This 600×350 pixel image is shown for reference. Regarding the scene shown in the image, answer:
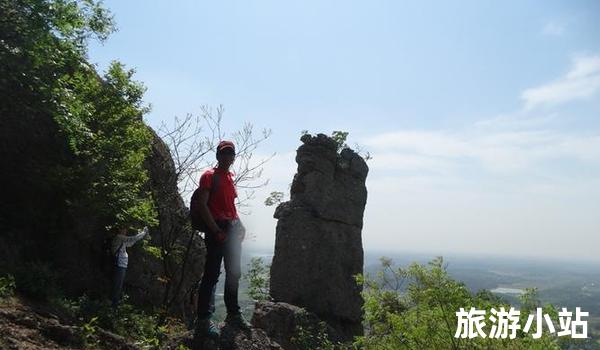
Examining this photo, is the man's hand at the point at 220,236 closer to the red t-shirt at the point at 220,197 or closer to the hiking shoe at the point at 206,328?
the red t-shirt at the point at 220,197

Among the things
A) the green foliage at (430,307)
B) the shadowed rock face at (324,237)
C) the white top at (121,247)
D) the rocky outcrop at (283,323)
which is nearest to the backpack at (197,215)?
the green foliage at (430,307)

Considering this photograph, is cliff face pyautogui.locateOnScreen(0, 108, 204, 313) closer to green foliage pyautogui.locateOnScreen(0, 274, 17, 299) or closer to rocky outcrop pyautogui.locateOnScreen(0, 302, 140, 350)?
green foliage pyautogui.locateOnScreen(0, 274, 17, 299)

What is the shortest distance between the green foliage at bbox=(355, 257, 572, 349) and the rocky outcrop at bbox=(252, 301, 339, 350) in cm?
850

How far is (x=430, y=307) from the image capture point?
627 centimetres

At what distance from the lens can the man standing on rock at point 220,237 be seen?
6895 millimetres

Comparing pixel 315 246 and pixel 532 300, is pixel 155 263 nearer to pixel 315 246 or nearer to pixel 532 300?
pixel 315 246

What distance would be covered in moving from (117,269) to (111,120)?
351cm

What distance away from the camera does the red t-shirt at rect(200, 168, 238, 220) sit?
7109 millimetres

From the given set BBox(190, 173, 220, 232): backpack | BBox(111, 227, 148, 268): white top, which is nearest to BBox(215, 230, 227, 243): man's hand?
BBox(190, 173, 220, 232): backpack

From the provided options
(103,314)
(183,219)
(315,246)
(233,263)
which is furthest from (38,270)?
(315,246)

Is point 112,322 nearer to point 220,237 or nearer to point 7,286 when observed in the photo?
point 7,286

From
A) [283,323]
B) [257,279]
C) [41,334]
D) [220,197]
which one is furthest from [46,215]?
[257,279]

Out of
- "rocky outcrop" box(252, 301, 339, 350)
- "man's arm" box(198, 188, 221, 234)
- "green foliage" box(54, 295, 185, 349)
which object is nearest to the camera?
"man's arm" box(198, 188, 221, 234)

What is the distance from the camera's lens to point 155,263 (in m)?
13.5
